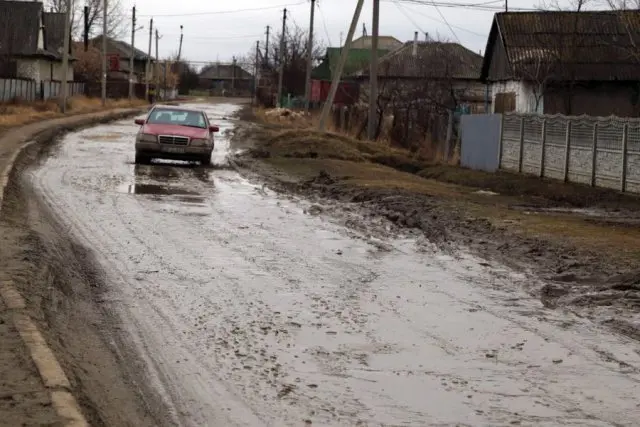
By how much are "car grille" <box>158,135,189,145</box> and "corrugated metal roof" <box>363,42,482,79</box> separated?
88.2 ft

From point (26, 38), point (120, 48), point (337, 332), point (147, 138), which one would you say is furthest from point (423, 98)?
point (120, 48)

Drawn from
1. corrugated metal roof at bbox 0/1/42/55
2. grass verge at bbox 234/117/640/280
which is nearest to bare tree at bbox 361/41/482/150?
grass verge at bbox 234/117/640/280

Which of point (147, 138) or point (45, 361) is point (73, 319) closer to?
point (45, 361)

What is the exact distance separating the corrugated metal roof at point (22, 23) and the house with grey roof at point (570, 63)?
4469cm

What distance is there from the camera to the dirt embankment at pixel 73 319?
5.57 m

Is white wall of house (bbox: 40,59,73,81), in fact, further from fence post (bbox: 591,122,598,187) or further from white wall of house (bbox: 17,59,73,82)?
fence post (bbox: 591,122,598,187)

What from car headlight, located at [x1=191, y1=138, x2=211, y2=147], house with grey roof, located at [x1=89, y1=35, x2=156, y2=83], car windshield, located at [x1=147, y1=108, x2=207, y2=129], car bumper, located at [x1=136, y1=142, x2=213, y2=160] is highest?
house with grey roof, located at [x1=89, y1=35, x2=156, y2=83]

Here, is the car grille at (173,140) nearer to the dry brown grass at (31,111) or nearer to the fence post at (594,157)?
the fence post at (594,157)

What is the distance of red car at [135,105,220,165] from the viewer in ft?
80.4

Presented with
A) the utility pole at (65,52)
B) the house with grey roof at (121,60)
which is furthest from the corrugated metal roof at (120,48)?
the utility pole at (65,52)

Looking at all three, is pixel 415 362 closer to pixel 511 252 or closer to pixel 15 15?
pixel 511 252

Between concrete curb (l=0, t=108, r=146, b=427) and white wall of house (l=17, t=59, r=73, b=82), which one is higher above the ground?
white wall of house (l=17, t=59, r=73, b=82)

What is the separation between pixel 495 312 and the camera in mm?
8680

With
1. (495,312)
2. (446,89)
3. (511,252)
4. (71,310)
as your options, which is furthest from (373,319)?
(446,89)
